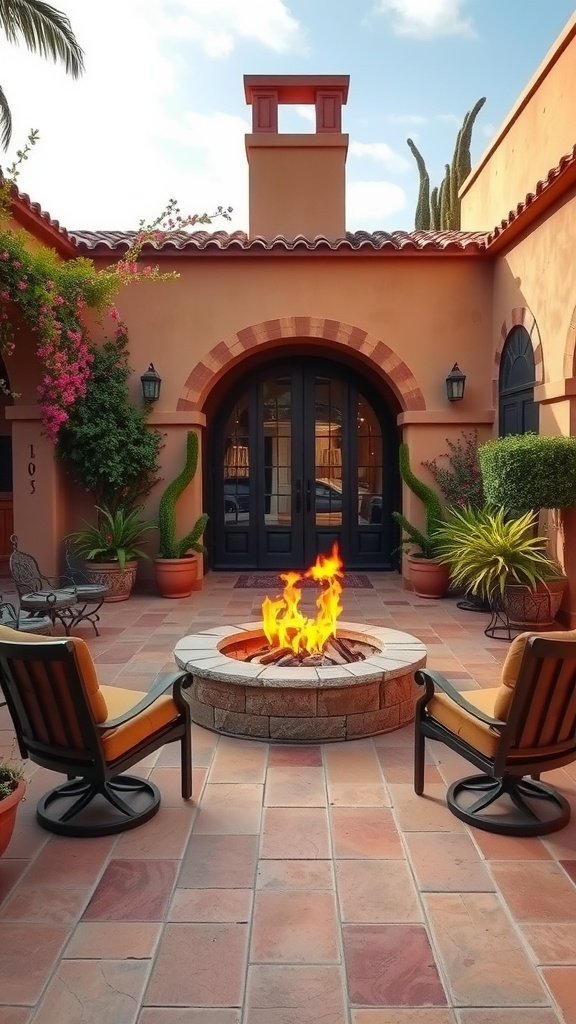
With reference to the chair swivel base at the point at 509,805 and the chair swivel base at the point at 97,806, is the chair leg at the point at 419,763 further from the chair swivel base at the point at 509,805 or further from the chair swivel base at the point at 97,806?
the chair swivel base at the point at 97,806

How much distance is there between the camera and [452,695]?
11.4 feet

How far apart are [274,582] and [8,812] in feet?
23.9

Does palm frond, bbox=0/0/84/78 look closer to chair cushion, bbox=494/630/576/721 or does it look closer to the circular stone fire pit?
the circular stone fire pit

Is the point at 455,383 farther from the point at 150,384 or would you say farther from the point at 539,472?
the point at 150,384

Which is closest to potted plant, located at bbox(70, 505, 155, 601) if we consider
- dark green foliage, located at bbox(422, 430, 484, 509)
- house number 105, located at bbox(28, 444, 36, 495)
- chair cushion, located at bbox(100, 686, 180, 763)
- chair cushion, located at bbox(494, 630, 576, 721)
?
house number 105, located at bbox(28, 444, 36, 495)

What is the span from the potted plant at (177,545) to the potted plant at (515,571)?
3355 mm

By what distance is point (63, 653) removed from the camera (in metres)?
3.02

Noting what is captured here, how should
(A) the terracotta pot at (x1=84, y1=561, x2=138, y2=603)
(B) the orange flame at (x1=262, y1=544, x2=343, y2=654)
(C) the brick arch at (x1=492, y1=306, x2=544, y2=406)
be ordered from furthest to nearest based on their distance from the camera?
(A) the terracotta pot at (x1=84, y1=561, x2=138, y2=603) → (C) the brick arch at (x1=492, y1=306, x2=544, y2=406) → (B) the orange flame at (x1=262, y1=544, x2=343, y2=654)

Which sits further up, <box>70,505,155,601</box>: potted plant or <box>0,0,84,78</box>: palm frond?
<box>0,0,84,78</box>: palm frond

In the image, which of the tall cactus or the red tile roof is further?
the tall cactus

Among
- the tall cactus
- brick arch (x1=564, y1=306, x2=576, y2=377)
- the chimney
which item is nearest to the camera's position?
brick arch (x1=564, y1=306, x2=576, y2=377)

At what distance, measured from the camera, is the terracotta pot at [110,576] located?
8.79m

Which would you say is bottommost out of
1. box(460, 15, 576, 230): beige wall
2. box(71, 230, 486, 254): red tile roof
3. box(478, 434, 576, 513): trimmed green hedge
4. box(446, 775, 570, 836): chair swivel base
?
box(446, 775, 570, 836): chair swivel base

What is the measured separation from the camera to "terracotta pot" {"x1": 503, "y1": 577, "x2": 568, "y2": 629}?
7.07 m
